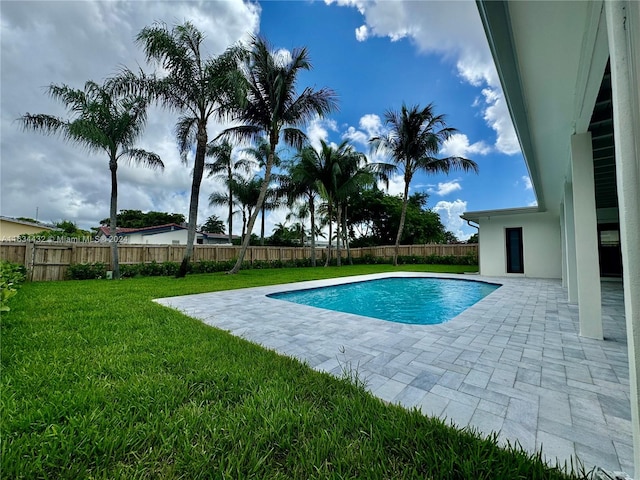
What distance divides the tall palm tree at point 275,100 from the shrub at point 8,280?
723 centimetres

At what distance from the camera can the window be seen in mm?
11109

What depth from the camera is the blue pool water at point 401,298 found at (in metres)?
6.27

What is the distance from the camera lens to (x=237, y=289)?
805 cm

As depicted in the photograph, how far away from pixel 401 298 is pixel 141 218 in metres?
39.8

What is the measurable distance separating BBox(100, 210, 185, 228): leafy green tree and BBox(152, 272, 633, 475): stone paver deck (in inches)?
1516

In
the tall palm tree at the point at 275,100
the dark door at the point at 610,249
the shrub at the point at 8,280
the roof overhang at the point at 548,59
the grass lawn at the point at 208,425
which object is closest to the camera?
the grass lawn at the point at 208,425

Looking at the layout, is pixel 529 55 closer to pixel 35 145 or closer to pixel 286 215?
pixel 35 145

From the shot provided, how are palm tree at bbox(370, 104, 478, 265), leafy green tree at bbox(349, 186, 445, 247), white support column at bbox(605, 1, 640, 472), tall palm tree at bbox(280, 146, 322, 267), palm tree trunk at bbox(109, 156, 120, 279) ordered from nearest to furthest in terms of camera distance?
white support column at bbox(605, 1, 640, 472)
palm tree trunk at bbox(109, 156, 120, 279)
palm tree at bbox(370, 104, 478, 265)
tall palm tree at bbox(280, 146, 322, 267)
leafy green tree at bbox(349, 186, 445, 247)

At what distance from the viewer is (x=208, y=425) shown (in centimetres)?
→ 169

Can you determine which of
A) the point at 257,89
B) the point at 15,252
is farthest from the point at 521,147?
the point at 15,252

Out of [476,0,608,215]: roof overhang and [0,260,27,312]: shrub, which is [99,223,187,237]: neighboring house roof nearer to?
[0,260,27,312]: shrub

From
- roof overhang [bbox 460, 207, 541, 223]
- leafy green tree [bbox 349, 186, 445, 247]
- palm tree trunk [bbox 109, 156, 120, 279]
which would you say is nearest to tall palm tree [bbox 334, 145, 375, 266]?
roof overhang [bbox 460, 207, 541, 223]

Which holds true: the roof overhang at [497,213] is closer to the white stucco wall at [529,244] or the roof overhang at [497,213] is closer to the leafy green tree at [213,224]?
the white stucco wall at [529,244]

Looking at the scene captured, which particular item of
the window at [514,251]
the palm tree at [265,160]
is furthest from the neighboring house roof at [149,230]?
the window at [514,251]
